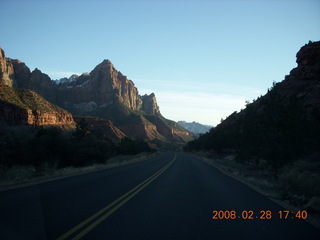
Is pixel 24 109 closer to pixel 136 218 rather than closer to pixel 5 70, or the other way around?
pixel 136 218

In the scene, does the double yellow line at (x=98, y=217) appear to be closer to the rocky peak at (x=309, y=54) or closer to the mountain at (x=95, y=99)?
the rocky peak at (x=309, y=54)

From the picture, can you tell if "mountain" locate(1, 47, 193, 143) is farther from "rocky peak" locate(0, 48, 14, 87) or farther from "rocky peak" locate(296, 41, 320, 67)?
"rocky peak" locate(296, 41, 320, 67)

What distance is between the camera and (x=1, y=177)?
60.6ft

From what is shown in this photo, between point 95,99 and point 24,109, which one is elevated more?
point 95,99

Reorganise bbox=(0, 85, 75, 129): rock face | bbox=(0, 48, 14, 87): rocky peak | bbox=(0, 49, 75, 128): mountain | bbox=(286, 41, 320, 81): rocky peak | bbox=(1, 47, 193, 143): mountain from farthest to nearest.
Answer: bbox=(1, 47, 193, 143): mountain < bbox=(0, 48, 14, 87): rocky peak < bbox=(0, 49, 75, 128): mountain < bbox=(0, 85, 75, 129): rock face < bbox=(286, 41, 320, 81): rocky peak

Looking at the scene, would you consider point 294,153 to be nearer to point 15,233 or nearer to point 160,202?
point 160,202

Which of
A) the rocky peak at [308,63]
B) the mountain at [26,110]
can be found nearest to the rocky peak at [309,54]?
the rocky peak at [308,63]

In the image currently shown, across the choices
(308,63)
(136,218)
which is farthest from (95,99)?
(136,218)

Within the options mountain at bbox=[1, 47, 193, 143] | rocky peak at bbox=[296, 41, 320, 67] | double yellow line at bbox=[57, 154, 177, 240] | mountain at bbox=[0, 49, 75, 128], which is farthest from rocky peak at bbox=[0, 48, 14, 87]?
double yellow line at bbox=[57, 154, 177, 240]

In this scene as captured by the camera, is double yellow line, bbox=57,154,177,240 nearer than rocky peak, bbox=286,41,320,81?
Yes

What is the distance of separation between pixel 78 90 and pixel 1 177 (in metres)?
176

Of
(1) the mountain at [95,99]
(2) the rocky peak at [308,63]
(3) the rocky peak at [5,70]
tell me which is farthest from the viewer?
(1) the mountain at [95,99]

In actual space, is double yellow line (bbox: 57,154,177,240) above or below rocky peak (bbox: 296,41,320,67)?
below

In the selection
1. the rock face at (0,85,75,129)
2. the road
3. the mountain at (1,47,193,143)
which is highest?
the mountain at (1,47,193,143)
